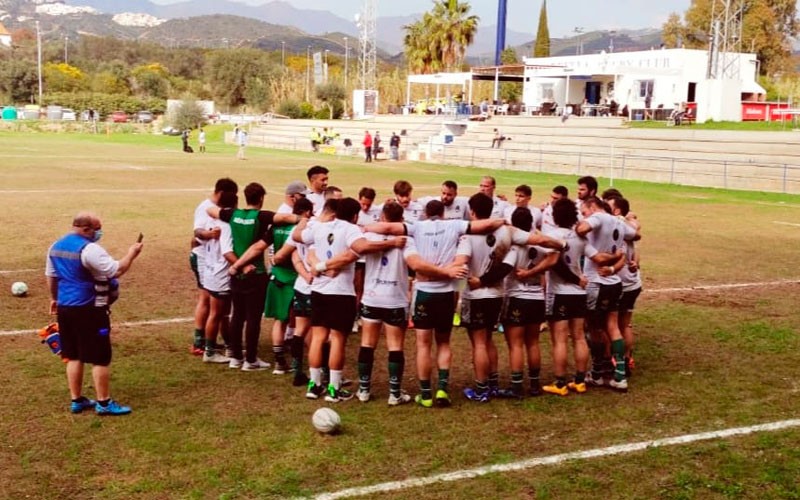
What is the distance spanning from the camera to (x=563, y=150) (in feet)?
161

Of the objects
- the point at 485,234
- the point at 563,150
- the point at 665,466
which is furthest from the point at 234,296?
the point at 563,150

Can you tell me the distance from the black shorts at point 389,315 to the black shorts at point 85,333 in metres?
2.41

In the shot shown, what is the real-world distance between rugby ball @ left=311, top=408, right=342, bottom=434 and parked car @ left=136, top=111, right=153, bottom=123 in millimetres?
96355

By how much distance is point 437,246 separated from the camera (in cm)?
816

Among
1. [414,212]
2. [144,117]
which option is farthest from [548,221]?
[144,117]

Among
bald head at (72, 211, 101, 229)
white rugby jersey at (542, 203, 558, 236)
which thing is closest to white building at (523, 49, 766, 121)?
white rugby jersey at (542, 203, 558, 236)

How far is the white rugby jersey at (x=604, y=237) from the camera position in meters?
9.05

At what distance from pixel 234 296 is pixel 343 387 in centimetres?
158

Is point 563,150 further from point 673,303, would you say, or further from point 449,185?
point 449,185

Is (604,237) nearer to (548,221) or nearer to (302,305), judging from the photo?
(548,221)

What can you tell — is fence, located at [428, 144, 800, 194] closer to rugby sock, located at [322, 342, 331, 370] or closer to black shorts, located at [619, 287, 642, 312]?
black shorts, located at [619, 287, 642, 312]

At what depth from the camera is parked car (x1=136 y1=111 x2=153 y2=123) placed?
326 ft

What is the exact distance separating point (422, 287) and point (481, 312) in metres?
0.65

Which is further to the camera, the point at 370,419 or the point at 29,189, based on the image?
the point at 29,189
